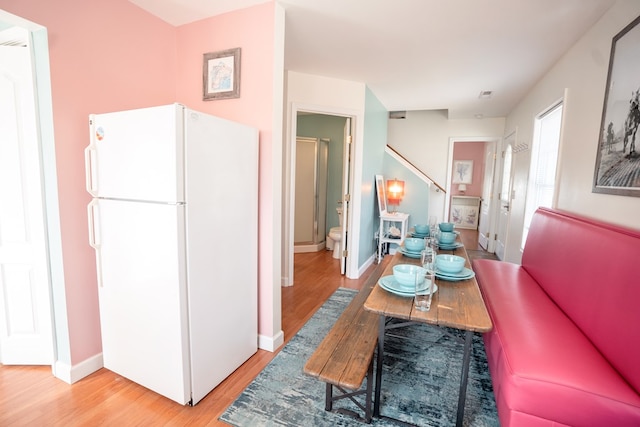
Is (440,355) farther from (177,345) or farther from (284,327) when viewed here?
(177,345)

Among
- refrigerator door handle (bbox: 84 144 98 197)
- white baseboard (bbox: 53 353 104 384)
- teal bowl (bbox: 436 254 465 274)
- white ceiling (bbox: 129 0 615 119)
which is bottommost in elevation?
white baseboard (bbox: 53 353 104 384)

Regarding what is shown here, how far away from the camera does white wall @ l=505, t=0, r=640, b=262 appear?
173 cm

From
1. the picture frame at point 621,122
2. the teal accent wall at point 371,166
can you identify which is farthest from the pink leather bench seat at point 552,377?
the teal accent wall at point 371,166

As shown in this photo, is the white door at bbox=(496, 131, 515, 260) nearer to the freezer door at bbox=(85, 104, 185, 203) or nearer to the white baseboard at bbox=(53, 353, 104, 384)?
the freezer door at bbox=(85, 104, 185, 203)

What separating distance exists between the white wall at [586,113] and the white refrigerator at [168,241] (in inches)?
90.4

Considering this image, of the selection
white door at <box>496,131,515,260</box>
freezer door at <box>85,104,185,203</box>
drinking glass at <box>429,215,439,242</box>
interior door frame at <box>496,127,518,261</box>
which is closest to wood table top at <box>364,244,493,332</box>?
drinking glass at <box>429,215,439,242</box>

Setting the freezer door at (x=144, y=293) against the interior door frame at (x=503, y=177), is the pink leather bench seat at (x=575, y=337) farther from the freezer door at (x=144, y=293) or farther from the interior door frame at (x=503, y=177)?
the interior door frame at (x=503, y=177)

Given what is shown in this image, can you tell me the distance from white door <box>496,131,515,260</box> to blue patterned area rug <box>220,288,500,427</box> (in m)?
2.67

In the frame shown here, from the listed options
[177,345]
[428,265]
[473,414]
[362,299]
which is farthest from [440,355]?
[177,345]

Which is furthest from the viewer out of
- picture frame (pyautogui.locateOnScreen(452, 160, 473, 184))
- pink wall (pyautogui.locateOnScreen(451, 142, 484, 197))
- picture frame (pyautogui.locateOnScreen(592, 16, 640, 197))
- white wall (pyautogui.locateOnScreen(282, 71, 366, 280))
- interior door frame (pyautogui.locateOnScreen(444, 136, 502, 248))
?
picture frame (pyautogui.locateOnScreen(452, 160, 473, 184))

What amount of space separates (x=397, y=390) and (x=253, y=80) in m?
2.24

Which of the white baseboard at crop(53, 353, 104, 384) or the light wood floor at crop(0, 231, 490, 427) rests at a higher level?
the white baseboard at crop(53, 353, 104, 384)

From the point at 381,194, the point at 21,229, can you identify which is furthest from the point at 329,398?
the point at 381,194

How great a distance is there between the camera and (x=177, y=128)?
4.69ft
